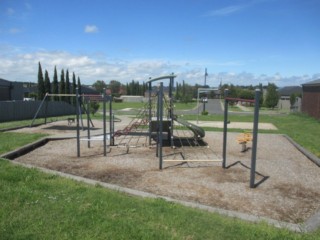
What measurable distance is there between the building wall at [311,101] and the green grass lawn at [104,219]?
80.6ft

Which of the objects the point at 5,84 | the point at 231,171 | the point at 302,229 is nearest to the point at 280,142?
the point at 231,171

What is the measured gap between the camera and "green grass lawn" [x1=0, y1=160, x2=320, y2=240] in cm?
388

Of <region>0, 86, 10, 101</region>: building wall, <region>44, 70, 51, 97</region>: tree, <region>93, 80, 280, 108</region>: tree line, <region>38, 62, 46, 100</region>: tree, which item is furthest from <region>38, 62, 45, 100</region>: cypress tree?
<region>93, 80, 280, 108</region>: tree line

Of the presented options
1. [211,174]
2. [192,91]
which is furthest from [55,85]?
[192,91]

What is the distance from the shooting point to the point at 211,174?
7359mm

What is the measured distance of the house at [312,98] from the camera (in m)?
26.9

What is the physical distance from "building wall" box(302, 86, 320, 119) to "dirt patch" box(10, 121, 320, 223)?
17.6 m

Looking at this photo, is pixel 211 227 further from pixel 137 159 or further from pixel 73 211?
pixel 137 159

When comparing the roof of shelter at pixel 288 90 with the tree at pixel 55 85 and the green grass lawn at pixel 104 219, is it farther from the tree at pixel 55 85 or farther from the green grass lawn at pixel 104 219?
the green grass lawn at pixel 104 219

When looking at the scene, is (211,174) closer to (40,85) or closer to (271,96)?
(40,85)

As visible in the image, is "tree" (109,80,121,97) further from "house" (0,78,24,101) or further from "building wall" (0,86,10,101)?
"building wall" (0,86,10,101)

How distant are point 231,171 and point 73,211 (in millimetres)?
4296

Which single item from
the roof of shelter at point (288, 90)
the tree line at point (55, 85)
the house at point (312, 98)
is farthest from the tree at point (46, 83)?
the roof of shelter at point (288, 90)

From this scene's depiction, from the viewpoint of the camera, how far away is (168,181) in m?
6.67
